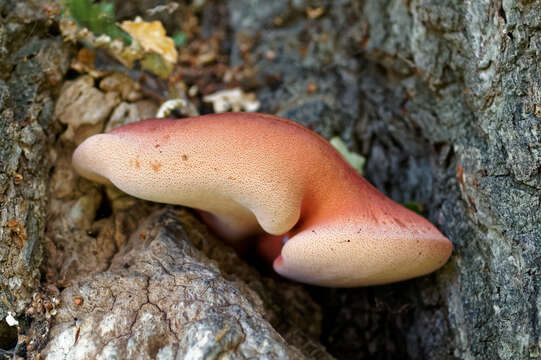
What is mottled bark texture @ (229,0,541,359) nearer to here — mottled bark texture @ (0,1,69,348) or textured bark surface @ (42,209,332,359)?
textured bark surface @ (42,209,332,359)

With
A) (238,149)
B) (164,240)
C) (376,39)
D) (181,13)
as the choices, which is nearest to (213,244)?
(164,240)

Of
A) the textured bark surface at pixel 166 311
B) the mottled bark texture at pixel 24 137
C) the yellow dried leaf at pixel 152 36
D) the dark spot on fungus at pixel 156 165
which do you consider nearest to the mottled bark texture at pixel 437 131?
the textured bark surface at pixel 166 311

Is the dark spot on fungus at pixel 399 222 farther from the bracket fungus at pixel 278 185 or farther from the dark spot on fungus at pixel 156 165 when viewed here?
the dark spot on fungus at pixel 156 165

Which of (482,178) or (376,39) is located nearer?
(482,178)

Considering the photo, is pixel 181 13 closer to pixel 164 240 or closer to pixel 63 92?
pixel 63 92

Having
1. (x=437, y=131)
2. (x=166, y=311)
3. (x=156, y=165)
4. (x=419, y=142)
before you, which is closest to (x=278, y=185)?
(x=156, y=165)
